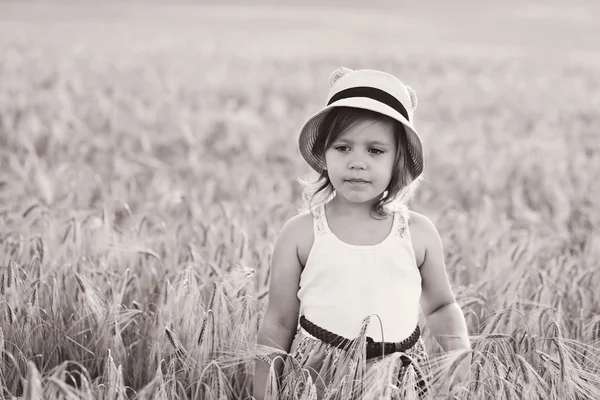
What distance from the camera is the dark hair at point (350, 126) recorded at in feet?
7.88

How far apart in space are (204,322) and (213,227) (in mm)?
998

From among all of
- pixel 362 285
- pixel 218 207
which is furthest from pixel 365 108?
pixel 218 207

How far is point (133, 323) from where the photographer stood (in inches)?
104

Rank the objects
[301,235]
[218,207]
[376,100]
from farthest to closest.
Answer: [218,207] < [301,235] < [376,100]

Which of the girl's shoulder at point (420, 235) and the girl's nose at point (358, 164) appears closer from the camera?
the girl's nose at point (358, 164)

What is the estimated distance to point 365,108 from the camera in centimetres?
235

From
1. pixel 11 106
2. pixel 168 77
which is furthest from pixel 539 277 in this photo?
pixel 168 77

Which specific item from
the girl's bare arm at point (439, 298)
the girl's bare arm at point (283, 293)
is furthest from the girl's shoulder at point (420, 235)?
the girl's bare arm at point (283, 293)

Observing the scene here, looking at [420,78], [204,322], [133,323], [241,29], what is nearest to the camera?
[204,322]

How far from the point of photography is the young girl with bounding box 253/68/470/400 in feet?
7.79

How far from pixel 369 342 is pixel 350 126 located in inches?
24.4

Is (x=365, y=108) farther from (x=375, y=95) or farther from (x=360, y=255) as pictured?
(x=360, y=255)

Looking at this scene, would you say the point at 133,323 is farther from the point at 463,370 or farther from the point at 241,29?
the point at 241,29

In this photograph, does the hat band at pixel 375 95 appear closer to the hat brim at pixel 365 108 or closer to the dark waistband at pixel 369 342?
the hat brim at pixel 365 108
